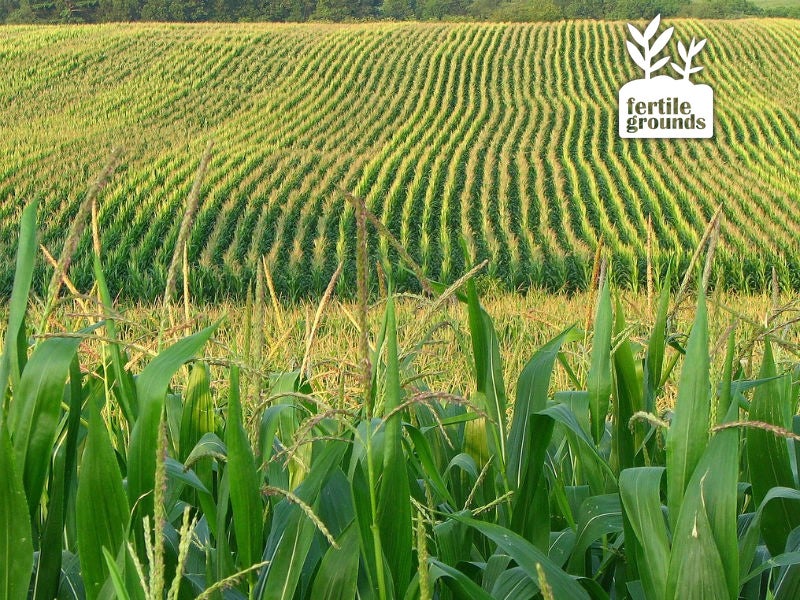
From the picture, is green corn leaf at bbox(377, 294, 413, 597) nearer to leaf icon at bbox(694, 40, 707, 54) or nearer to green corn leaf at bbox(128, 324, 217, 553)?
green corn leaf at bbox(128, 324, 217, 553)

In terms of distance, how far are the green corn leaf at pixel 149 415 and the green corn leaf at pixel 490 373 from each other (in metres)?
0.36

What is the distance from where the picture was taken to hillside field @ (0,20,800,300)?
1054 centimetres

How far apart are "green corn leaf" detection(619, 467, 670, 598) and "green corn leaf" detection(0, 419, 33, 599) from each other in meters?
0.61

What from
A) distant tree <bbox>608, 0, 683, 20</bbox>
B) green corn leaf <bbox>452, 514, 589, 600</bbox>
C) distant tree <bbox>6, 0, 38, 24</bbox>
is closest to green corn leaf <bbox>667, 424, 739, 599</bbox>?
green corn leaf <bbox>452, 514, 589, 600</bbox>

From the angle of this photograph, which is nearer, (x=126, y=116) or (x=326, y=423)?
(x=326, y=423)

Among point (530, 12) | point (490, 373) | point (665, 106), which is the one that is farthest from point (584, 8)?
point (490, 373)

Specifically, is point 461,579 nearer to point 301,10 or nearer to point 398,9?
point 301,10

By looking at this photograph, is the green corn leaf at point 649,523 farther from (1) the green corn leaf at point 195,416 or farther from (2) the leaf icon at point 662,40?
(2) the leaf icon at point 662,40

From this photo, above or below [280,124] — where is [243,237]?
below

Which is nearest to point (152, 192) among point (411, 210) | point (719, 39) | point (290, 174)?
point (290, 174)

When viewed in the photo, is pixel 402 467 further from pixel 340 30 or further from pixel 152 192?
pixel 340 30

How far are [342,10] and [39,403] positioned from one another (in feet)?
183

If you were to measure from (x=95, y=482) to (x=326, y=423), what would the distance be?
511mm

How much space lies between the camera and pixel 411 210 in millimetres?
12812
